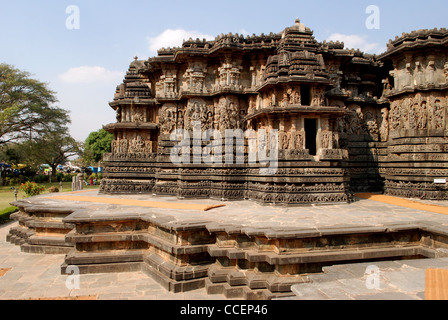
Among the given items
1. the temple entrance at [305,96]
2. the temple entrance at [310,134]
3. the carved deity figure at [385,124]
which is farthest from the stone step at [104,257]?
the carved deity figure at [385,124]

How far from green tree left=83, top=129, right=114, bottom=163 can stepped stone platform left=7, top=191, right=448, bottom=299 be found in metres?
43.3

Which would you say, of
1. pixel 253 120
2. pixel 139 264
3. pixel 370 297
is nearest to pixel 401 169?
pixel 253 120

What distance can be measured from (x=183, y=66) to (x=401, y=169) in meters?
11.6

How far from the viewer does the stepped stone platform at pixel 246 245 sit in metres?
6.20

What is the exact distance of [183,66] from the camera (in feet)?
50.7

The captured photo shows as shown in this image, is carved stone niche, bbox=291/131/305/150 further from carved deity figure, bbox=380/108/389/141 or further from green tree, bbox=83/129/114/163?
green tree, bbox=83/129/114/163

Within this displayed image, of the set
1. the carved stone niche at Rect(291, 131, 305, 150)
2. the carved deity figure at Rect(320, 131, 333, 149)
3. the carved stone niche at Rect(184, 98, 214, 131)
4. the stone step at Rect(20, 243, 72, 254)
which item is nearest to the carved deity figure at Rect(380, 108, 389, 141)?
the carved deity figure at Rect(320, 131, 333, 149)

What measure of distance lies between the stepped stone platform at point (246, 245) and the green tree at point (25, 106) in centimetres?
3218

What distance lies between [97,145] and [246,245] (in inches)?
→ 1916

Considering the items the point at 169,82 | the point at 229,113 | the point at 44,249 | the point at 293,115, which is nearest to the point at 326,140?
the point at 293,115

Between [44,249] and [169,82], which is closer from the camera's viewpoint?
[44,249]

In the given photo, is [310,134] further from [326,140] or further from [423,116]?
[423,116]

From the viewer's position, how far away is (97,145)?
49.9m

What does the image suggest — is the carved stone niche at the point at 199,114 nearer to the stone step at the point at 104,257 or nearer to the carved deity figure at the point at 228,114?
the carved deity figure at the point at 228,114
